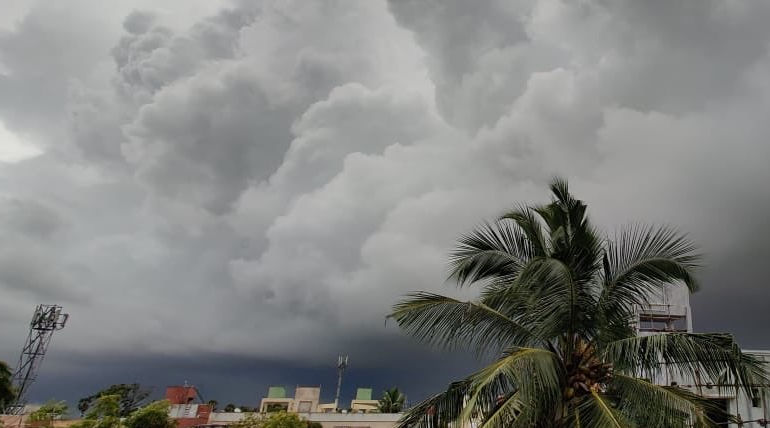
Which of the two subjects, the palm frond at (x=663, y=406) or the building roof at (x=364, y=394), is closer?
the palm frond at (x=663, y=406)

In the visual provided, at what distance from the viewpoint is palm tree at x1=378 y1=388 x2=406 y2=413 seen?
59062mm

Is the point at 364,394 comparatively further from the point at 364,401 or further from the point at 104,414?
the point at 104,414

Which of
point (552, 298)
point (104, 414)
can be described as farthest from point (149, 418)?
point (552, 298)

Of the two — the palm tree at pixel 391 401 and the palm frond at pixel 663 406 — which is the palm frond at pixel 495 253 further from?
the palm tree at pixel 391 401

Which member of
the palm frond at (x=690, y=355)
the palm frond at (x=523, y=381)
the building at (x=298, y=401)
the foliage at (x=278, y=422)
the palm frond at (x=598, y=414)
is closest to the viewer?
the palm frond at (x=598, y=414)

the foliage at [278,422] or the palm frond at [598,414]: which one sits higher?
the palm frond at [598,414]

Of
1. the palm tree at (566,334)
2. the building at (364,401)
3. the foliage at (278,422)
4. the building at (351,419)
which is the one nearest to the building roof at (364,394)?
the building at (364,401)

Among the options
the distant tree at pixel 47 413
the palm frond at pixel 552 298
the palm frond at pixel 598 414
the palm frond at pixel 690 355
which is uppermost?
the palm frond at pixel 552 298

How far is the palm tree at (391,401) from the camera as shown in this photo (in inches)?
2325

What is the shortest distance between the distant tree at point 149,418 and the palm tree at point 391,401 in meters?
33.9

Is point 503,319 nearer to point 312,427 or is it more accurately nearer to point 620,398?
point 620,398

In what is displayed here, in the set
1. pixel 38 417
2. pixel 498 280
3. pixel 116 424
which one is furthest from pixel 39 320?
pixel 498 280

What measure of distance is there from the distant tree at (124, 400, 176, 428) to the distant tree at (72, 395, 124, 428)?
57.1 inches

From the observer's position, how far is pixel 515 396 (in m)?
7.86
